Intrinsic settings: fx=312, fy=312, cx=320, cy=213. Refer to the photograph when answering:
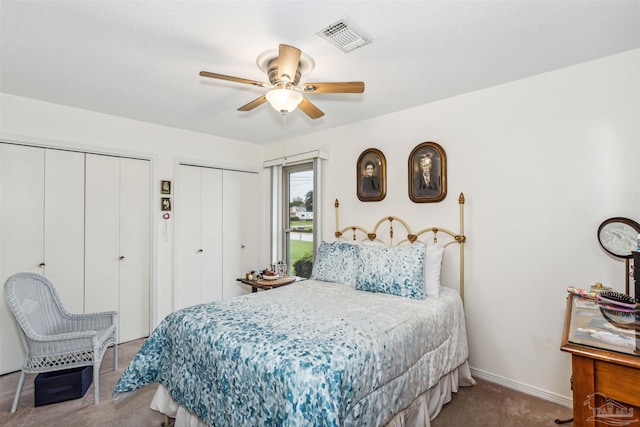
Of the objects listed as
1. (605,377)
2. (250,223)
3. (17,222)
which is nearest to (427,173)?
(605,377)

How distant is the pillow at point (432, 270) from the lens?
254 centimetres

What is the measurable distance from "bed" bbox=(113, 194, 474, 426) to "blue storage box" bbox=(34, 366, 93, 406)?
0.65 metres

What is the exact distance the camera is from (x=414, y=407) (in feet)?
6.38

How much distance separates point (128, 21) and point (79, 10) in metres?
0.23

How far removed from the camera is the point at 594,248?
7.22ft

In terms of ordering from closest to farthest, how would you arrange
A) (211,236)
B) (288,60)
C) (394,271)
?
1. (288,60)
2. (394,271)
3. (211,236)

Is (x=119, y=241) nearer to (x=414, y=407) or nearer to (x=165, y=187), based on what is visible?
(x=165, y=187)

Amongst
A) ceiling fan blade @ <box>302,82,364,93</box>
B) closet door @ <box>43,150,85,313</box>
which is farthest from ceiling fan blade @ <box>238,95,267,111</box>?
closet door @ <box>43,150,85,313</box>

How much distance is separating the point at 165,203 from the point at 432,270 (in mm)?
3121

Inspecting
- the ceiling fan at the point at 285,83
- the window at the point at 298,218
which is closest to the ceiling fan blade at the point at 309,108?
the ceiling fan at the point at 285,83

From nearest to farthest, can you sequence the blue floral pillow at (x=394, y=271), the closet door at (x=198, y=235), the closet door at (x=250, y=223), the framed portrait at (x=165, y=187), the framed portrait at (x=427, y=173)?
the blue floral pillow at (x=394, y=271) → the framed portrait at (x=427, y=173) → the framed portrait at (x=165, y=187) → the closet door at (x=198, y=235) → the closet door at (x=250, y=223)

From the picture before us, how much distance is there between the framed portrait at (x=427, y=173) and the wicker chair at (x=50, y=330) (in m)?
3.03

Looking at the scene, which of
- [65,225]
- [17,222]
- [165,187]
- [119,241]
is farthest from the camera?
[165,187]

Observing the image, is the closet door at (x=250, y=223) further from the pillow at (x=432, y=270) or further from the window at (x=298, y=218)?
the pillow at (x=432, y=270)
